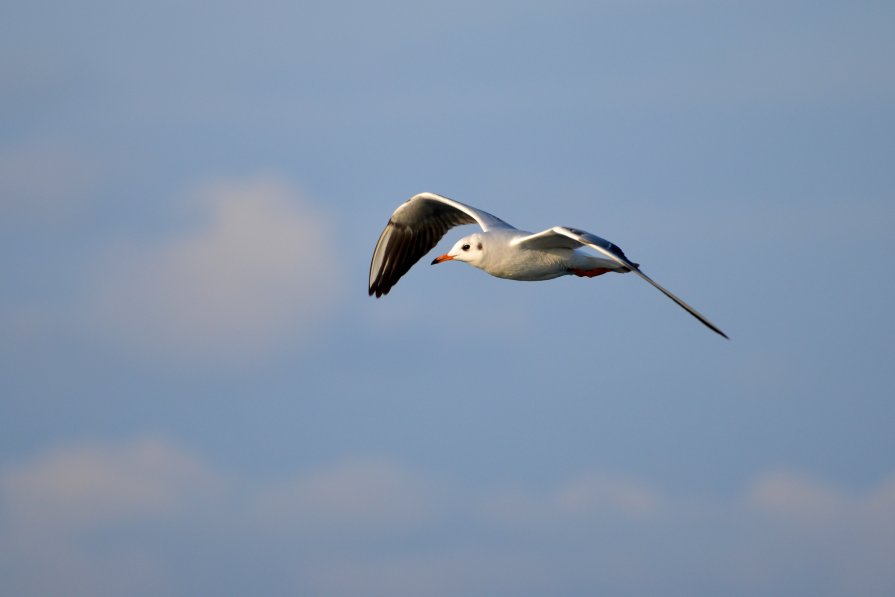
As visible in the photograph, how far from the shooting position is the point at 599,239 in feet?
65.8

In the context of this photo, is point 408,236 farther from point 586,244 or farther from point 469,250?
point 586,244

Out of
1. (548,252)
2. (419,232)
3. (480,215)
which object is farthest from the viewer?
(419,232)

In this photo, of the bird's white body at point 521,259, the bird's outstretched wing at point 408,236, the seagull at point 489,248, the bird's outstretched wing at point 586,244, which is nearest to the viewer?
the bird's outstretched wing at point 586,244

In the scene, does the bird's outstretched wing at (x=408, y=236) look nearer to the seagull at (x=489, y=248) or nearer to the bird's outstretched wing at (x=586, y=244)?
the seagull at (x=489, y=248)

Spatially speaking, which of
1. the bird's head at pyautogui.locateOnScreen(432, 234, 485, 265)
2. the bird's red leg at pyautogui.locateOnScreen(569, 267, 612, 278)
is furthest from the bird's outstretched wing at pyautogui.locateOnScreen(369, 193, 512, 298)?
the bird's red leg at pyautogui.locateOnScreen(569, 267, 612, 278)

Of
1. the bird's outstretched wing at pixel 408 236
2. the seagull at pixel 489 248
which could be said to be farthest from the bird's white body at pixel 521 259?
the bird's outstretched wing at pixel 408 236

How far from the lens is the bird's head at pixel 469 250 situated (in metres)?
22.1

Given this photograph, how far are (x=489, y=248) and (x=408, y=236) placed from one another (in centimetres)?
429

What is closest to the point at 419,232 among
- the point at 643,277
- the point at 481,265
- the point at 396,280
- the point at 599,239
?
the point at 396,280

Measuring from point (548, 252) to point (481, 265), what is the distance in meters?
1.17

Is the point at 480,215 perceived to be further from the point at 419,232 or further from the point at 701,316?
the point at 701,316

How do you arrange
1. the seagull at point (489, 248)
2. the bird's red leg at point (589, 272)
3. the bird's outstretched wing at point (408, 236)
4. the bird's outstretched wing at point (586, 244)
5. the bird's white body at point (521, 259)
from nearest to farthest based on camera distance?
1. the bird's outstretched wing at point (586, 244)
2. the seagull at point (489, 248)
3. the bird's white body at point (521, 259)
4. the bird's red leg at point (589, 272)
5. the bird's outstretched wing at point (408, 236)

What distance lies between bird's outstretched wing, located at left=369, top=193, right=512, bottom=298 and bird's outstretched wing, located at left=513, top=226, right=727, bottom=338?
3.87 metres

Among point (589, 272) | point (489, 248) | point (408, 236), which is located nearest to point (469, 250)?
point (489, 248)
